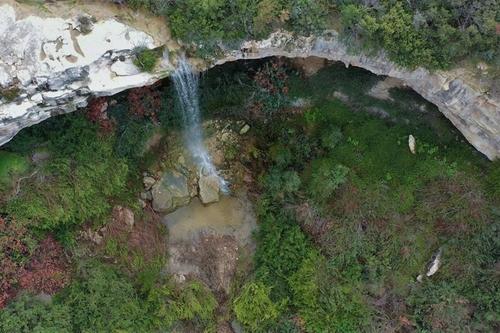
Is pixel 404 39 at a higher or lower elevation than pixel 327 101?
higher

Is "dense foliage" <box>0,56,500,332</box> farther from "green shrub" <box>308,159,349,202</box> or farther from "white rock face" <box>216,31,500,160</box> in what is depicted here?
"white rock face" <box>216,31,500,160</box>

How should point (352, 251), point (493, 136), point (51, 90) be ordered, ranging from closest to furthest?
point (51, 90) → point (493, 136) → point (352, 251)

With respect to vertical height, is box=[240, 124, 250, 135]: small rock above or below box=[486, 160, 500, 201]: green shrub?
above

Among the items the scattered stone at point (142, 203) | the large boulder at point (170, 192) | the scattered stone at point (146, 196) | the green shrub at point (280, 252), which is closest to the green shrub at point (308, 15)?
the green shrub at point (280, 252)

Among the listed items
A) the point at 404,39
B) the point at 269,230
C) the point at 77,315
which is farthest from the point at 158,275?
the point at 404,39

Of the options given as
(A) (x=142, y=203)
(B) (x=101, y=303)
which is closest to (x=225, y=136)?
(A) (x=142, y=203)

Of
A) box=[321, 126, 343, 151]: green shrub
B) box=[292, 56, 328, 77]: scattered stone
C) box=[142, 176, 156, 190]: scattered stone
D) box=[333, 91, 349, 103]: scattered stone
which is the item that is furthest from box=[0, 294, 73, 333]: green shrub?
box=[333, 91, 349, 103]: scattered stone

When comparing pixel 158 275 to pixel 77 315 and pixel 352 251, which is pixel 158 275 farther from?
pixel 352 251

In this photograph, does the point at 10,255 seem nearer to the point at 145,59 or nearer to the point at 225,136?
the point at 145,59
